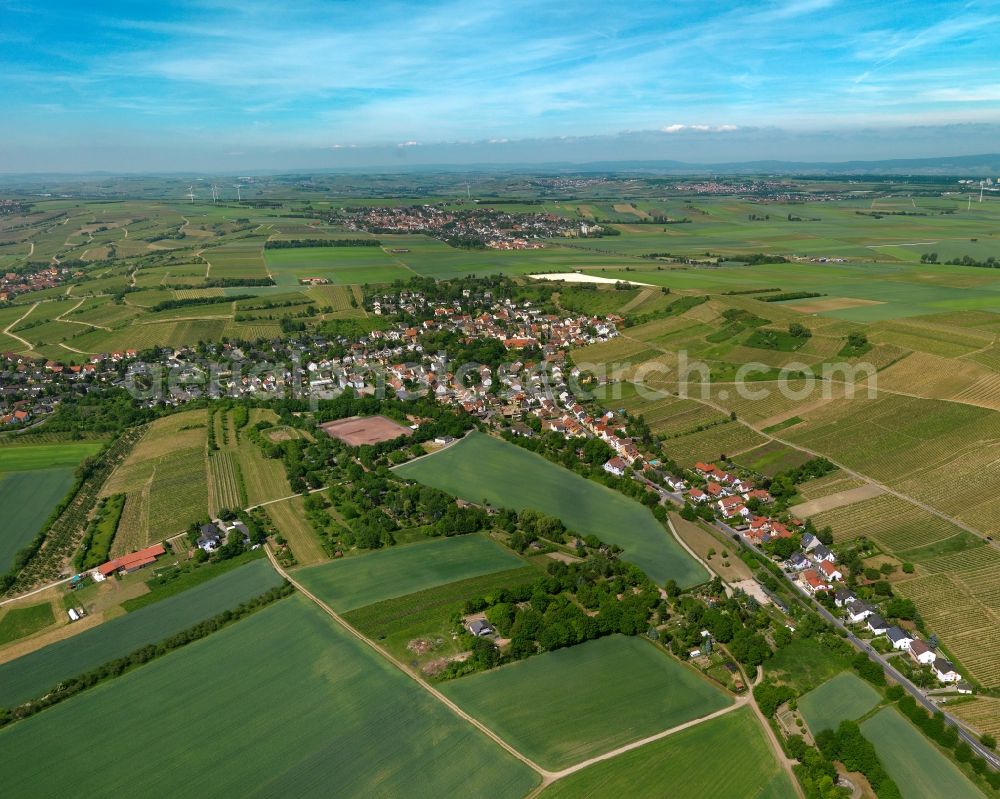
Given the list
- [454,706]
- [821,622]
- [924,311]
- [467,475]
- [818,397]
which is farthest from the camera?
[924,311]

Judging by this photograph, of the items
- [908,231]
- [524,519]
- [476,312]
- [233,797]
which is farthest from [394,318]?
[908,231]

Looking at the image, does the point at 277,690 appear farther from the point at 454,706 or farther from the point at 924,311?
the point at 924,311

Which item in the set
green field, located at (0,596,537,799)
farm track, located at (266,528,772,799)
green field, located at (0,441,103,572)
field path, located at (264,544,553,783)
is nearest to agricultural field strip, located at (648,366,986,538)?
farm track, located at (266,528,772,799)

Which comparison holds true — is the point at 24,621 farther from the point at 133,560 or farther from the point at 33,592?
the point at 133,560

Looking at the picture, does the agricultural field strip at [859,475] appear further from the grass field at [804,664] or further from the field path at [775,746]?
the field path at [775,746]

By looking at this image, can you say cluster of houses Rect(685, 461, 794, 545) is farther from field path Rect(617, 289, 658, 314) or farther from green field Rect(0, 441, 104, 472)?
green field Rect(0, 441, 104, 472)

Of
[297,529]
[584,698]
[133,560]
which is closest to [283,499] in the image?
[297,529]

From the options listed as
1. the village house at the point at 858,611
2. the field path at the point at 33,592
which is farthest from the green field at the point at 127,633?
the village house at the point at 858,611

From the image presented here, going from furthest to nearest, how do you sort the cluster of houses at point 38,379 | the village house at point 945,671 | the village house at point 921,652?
the cluster of houses at point 38,379 < the village house at point 921,652 < the village house at point 945,671
